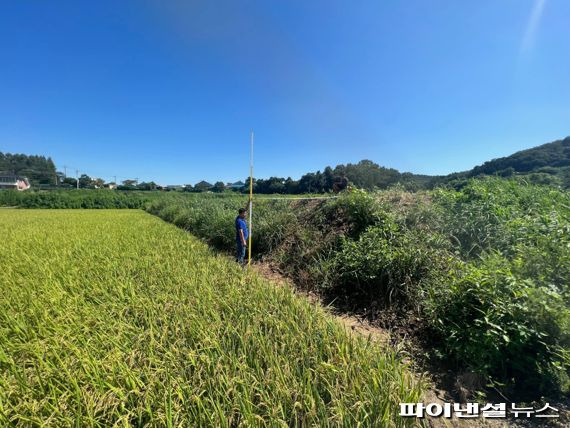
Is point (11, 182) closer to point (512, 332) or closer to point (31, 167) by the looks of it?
point (31, 167)

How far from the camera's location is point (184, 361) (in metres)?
2.31

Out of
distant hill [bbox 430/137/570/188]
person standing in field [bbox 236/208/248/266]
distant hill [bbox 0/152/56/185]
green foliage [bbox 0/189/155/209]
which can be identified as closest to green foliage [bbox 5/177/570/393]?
person standing in field [bbox 236/208/248/266]

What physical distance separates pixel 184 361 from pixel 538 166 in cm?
1282

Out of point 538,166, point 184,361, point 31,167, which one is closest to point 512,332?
point 184,361

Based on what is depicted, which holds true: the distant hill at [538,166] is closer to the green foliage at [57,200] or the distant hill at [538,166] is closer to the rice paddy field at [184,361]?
the rice paddy field at [184,361]

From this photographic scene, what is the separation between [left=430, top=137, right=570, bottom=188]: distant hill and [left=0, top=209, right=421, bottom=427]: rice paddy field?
301 inches

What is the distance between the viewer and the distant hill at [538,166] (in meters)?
7.41

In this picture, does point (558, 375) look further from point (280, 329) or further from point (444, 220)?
point (444, 220)

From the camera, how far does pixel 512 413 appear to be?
7.16 ft

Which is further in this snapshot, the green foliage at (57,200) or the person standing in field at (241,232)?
the green foliage at (57,200)

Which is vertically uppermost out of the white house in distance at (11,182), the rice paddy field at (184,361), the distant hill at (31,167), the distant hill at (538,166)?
the distant hill at (31,167)

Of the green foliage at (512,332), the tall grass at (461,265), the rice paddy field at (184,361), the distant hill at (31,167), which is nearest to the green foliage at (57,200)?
the tall grass at (461,265)

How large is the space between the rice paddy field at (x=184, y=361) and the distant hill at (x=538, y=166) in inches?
301

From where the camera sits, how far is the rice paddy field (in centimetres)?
184
